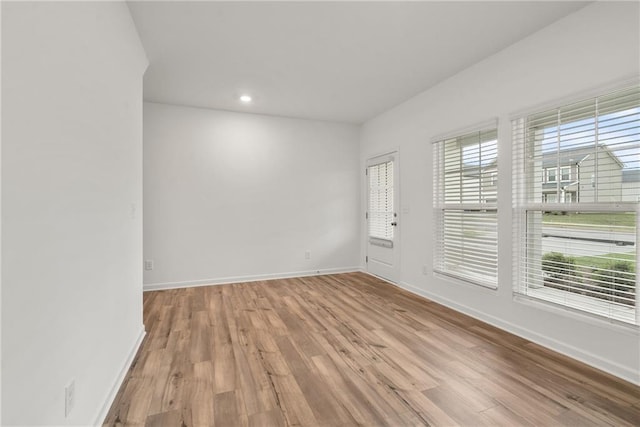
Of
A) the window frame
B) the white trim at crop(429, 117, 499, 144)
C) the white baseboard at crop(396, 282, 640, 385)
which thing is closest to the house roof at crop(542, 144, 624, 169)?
the window frame

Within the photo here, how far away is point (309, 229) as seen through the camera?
5125mm

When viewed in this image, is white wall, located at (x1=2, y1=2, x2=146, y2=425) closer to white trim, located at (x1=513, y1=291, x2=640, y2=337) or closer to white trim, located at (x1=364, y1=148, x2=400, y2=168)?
white trim, located at (x1=513, y1=291, x2=640, y2=337)

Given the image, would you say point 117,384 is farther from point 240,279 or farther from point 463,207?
point 463,207

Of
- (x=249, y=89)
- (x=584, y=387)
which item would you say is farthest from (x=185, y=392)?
(x=249, y=89)

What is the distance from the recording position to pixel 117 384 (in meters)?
1.92

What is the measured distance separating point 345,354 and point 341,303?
1.27 meters

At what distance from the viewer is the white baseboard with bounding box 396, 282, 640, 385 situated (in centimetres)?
203

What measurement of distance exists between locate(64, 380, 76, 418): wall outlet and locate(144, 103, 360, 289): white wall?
10.3 ft

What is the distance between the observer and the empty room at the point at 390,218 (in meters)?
1.22

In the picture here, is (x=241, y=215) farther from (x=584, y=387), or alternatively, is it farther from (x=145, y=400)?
(x=584, y=387)

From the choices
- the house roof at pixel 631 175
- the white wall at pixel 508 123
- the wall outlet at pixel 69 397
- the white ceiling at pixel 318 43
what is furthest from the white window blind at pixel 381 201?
the wall outlet at pixel 69 397

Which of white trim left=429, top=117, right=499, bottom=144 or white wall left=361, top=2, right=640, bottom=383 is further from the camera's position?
white trim left=429, top=117, right=499, bottom=144

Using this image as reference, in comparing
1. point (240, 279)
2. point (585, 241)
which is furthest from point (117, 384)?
→ point (585, 241)

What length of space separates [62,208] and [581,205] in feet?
10.8
